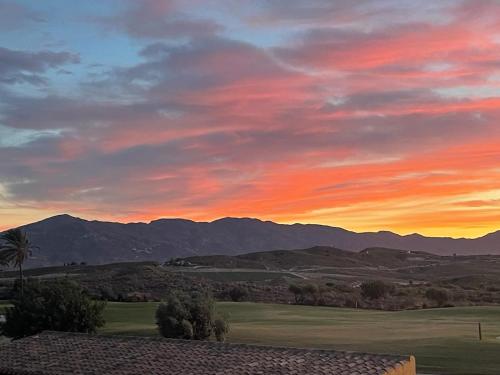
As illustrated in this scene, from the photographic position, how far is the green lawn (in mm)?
33094

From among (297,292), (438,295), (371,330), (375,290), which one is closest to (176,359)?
(371,330)

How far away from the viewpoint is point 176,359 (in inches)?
919

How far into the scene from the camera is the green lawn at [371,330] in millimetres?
33094

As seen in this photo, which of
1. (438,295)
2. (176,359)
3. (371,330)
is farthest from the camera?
(438,295)

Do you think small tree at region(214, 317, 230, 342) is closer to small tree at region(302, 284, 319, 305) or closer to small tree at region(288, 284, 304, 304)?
small tree at region(288, 284, 304, 304)

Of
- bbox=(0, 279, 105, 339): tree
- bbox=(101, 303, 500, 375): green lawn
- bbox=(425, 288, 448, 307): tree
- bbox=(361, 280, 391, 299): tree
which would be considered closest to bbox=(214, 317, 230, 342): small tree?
bbox=(101, 303, 500, 375): green lawn

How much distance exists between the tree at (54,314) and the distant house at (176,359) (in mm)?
13554

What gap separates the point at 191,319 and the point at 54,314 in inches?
321

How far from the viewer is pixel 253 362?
22406 mm

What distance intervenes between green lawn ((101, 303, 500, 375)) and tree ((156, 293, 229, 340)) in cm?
162

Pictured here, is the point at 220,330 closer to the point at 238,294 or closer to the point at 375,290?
the point at 238,294

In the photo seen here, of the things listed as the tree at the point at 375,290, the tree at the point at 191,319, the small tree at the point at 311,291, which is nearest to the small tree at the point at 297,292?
the small tree at the point at 311,291

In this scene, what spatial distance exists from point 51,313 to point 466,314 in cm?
3548

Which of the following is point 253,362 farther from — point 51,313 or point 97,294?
point 97,294
